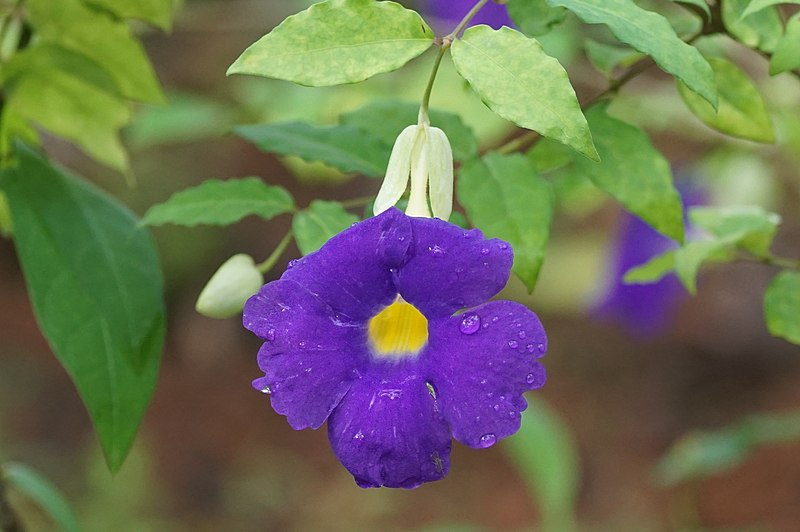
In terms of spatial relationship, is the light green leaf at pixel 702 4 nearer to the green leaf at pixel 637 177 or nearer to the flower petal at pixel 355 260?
the green leaf at pixel 637 177

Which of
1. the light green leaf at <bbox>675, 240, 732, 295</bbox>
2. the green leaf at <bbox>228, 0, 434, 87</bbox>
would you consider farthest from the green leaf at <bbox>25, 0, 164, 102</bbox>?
the light green leaf at <bbox>675, 240, 732, 295</bbox>

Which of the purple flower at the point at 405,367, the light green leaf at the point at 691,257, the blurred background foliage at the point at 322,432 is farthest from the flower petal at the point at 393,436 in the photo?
the blurred background foliage at the point at 322,432

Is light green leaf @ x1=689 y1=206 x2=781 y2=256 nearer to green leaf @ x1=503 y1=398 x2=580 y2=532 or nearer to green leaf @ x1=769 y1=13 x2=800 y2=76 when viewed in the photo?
green leaf @ x1=769 y1=13 x2=800 y2=76

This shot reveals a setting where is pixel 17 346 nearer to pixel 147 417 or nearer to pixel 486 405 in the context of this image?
pixel 147 417

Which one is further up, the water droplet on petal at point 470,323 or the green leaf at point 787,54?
the green leaf at point 787,54

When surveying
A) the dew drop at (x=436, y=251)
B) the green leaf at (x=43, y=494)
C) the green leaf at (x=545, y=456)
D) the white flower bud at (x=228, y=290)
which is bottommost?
the green leaf at (x=545, y=456)

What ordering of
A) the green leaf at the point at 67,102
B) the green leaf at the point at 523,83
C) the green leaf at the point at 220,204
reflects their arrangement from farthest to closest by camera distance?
the green leaf at the point at 67,102 < the green leaf at the point at 220,204 < the green leaf at the point at 523,83

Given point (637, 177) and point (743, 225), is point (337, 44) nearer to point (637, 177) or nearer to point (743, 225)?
point (637, 177)

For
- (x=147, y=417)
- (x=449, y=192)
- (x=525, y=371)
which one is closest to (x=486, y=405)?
(x=525, y=371)
